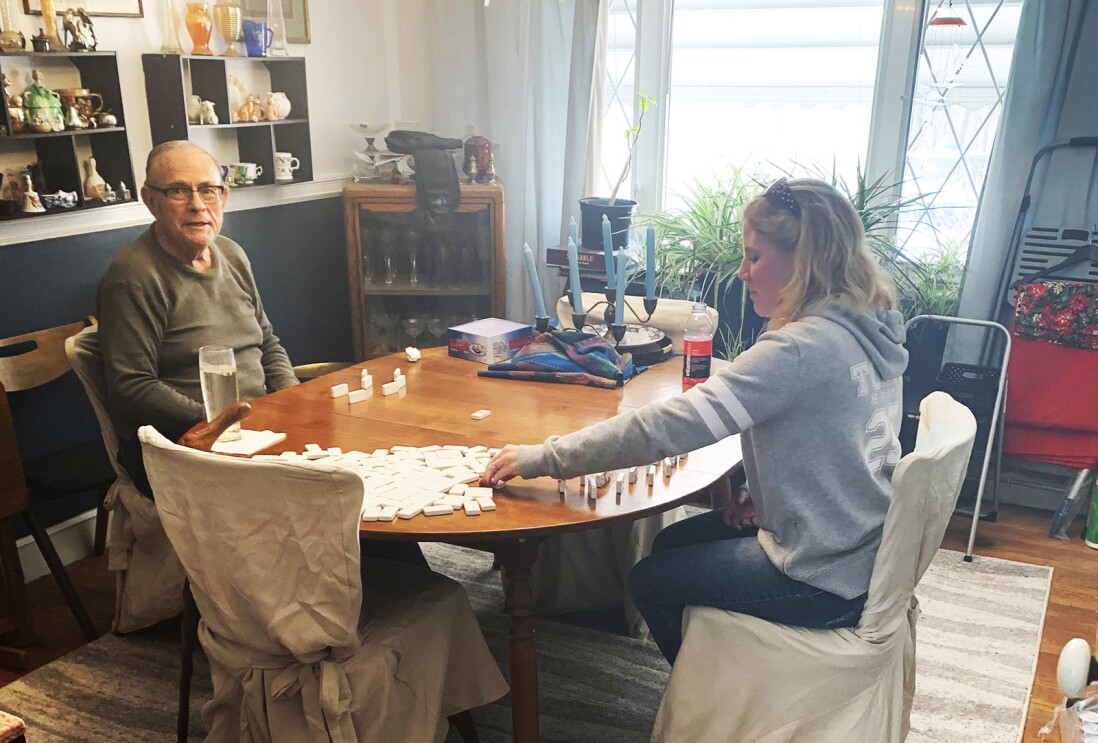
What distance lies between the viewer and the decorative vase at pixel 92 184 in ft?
9.37

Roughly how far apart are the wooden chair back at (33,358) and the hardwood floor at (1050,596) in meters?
0.65

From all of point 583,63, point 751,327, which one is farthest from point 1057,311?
point 583,63

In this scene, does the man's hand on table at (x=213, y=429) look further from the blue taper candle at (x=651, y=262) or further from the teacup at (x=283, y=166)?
the teacup at (x=283, y=166)

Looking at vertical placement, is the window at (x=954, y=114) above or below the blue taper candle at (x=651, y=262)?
above

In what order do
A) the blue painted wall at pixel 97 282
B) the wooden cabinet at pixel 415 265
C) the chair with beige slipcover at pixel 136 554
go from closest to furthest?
1. the chair with beige slipcover at pixel 136 554
2. the blue painted wall at pixel 97 282
3. the wooden cabinet at pixel 415 265

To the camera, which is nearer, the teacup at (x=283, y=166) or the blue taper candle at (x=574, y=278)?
the blue taper candle at (x=574, y=278)

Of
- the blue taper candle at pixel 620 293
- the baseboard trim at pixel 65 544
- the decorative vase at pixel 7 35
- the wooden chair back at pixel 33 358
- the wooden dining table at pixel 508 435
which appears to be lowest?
the baseboard trim at pixel 65 544

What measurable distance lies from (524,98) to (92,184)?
177 cm

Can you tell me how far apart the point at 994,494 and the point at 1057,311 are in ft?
2.28

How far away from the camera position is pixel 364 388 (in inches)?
89.5

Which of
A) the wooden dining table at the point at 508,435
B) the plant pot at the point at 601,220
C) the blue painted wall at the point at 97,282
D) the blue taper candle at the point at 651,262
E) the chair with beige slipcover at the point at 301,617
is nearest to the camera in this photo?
the chair with beige slipcover at the point at 301,617

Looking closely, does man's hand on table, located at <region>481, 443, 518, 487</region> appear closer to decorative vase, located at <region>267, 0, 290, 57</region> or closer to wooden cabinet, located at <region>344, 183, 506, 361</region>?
wooden cabinet, located at <region>344, 183, 506, 361</region>

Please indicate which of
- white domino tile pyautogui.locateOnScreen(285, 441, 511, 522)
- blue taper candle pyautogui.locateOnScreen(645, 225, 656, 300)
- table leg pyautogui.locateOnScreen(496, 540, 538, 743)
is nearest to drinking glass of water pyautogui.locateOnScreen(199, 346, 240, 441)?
white domino tile pyautogui.locateOnScreen(285, 441, 511, 522)

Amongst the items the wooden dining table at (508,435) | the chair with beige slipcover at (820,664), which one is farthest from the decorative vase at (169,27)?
the chair with beige slipcover at (820,664)
